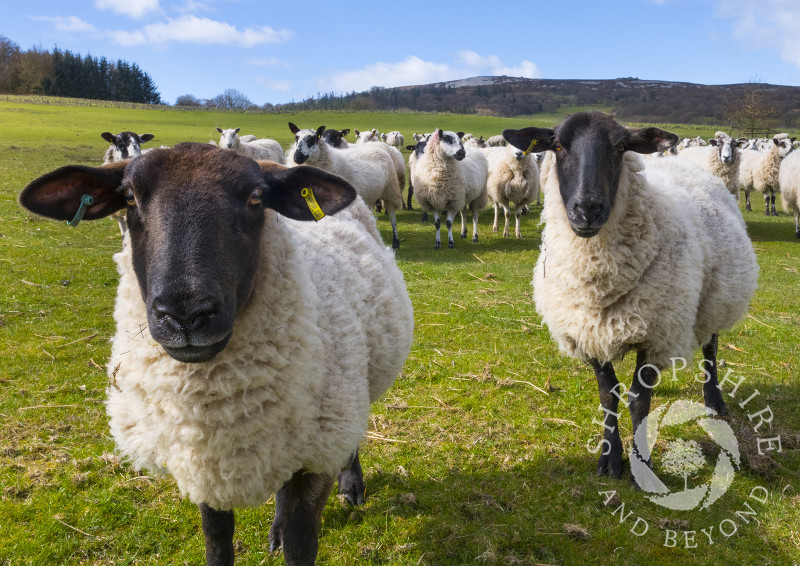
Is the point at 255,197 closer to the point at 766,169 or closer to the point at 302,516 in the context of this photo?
the point at 302,516

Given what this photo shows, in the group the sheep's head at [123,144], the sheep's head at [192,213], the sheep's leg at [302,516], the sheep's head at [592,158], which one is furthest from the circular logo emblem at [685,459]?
the sheep's head at [123,144]

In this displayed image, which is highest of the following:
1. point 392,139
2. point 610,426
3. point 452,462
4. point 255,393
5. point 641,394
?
point 392,139

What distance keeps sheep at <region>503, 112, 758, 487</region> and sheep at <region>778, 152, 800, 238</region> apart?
13.3 metres

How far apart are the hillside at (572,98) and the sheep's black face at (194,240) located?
7763 cm

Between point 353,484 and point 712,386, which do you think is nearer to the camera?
point 353,484

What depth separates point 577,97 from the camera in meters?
124

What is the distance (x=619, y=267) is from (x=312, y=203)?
2435mm

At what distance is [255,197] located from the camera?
7.82ft

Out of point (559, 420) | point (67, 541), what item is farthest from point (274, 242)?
point (559, 420)

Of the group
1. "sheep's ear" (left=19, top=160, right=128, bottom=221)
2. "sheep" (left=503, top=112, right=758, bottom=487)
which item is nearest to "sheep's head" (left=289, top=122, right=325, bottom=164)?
"sheep" (left=503, top=112, right=758, bottom=487)

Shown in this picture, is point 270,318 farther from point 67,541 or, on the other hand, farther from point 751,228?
point 751,228

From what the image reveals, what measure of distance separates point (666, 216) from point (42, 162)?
2610 cm

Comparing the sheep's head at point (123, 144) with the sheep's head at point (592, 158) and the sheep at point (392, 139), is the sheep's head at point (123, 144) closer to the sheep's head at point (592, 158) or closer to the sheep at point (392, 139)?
the sheep's head at point (592, 158)

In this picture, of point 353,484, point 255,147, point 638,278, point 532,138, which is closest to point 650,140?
point 532,138
